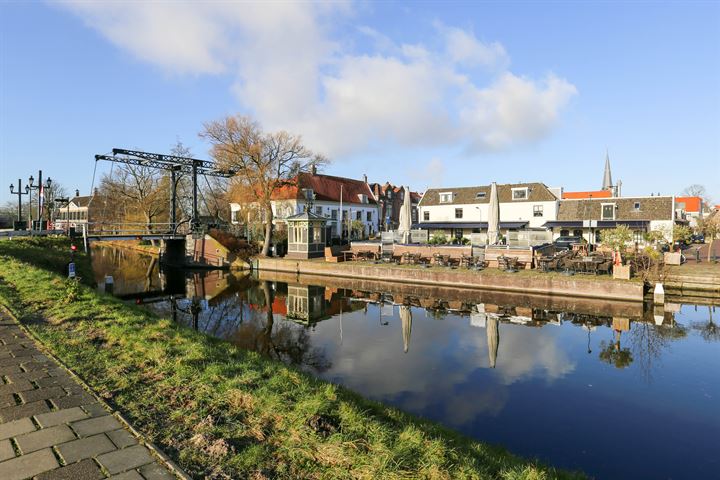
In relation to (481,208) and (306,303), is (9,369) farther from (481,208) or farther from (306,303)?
(481,208)

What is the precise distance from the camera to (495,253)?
22062 mm

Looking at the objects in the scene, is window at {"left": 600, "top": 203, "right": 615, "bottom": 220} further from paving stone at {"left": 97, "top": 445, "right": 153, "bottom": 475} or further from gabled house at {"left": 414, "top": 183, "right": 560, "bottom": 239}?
paving stone at {"left": 97, "top": 445, "right": 153, "bottom": 475}

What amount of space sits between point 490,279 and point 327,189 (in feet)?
92.4

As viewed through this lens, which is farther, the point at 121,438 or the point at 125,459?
the point at 121,438

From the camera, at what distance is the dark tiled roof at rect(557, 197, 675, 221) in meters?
31.9

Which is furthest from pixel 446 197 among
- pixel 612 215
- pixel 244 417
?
pixel 244 417

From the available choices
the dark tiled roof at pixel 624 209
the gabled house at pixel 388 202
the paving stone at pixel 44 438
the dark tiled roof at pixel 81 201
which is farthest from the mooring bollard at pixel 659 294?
the dark tiled roof at pixel 81 201

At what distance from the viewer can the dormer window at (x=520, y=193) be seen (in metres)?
36.7

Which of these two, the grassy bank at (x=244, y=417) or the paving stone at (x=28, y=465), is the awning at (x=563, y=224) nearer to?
the grassy bank at (x=244, y=417)

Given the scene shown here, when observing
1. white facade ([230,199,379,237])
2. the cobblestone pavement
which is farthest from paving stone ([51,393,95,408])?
white facade ([230,199,379,237])

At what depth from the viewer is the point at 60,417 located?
152 inches

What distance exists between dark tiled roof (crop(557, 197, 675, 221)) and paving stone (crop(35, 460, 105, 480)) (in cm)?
3700

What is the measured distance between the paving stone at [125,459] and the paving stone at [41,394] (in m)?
1.58

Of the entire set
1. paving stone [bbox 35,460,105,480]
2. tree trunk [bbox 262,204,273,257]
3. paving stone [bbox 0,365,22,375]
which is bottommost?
paving stone [bbox 35,460,105,480]
